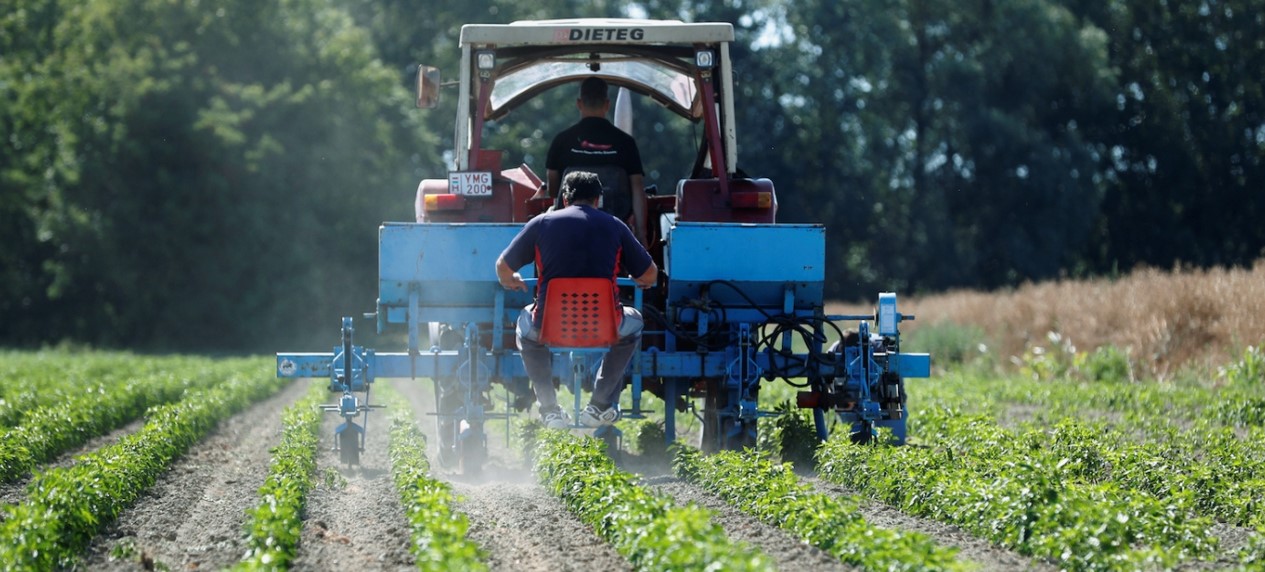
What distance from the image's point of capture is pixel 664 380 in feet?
37.3

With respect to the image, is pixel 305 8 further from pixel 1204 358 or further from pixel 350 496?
pixel 350 496

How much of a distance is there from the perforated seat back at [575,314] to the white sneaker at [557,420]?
58 centimetres

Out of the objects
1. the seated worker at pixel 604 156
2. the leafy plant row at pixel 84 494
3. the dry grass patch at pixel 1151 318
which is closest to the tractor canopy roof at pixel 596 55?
the seated worker at pixel 604 156

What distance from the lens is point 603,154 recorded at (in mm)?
11016

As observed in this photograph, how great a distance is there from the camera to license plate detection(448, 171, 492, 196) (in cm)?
1116

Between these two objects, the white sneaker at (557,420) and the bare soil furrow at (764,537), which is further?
the white sneaker at (557,420)

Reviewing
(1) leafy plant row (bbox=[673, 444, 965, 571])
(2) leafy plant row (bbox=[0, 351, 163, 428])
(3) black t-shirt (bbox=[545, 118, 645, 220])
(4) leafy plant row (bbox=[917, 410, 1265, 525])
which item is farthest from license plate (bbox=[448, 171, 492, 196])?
(2) leafy plant row (bbox=[0, 351, 163, 428])

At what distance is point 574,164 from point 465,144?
1.00 metres

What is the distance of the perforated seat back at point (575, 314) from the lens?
9.45m

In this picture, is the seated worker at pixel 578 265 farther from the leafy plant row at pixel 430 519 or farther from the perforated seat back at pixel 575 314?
the leafy plant row at pixel 430 519

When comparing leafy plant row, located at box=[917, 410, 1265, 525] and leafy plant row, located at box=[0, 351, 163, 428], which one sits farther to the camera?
leafy plant row, located at box=[0, 351, 163, 428]

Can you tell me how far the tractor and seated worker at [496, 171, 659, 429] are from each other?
9.9 inches

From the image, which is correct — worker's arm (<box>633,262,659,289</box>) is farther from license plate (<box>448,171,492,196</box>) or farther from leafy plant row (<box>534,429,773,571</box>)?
license plate (<box>448,171,492,196</box>)

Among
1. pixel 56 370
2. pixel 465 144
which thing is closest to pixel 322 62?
pixel 56 370
